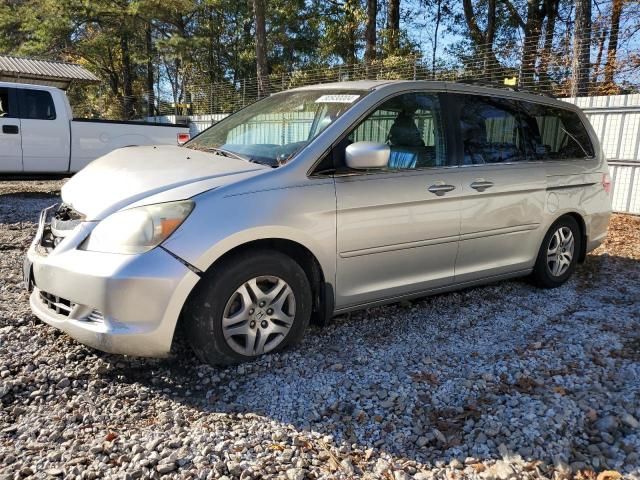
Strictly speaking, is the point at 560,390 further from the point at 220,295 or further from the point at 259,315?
the point at 220,295

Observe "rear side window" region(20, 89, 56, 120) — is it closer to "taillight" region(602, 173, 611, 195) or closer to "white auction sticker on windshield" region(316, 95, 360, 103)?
"white auction sticker on windshield" region(316, 95, 360, 103)

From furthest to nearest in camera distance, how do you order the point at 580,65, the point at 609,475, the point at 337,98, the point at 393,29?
the point at 393,29 < the point at 580,65 < the point at 337,98 < the point at 609,475

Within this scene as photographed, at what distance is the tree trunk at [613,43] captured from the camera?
1084 cm

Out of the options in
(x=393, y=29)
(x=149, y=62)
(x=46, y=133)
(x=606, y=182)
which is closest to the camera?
(x=606, y=182)

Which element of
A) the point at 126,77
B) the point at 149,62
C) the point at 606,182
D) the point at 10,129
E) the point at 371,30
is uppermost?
the point at 149,62

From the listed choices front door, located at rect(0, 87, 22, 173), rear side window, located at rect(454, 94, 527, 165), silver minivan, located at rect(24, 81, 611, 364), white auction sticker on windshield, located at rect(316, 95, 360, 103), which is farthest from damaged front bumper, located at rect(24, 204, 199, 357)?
front door, located at rect(0, 87, 22, 173)

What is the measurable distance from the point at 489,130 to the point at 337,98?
4.44ft

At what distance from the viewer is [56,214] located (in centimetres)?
338

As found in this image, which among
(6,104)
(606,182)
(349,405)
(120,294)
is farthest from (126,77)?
(349,405)

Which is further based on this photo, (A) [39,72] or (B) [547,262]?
(A) [39,72]

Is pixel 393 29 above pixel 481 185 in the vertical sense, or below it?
above

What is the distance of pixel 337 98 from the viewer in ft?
12.4

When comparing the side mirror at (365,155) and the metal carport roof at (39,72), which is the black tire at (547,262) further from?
the metal carport roof at (39,72)

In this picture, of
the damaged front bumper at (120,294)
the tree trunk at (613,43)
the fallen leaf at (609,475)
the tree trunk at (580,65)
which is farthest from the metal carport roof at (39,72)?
the fallen leaf at (609,475)
